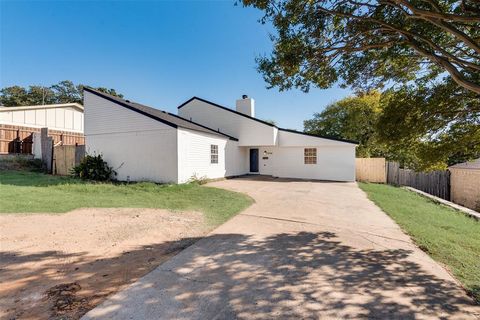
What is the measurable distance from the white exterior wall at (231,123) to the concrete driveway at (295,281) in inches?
505

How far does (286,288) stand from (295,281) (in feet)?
0.79

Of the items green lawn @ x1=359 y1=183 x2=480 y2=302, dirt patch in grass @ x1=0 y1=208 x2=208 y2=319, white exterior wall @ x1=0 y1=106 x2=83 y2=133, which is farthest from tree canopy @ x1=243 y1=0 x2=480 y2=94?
white exterior wall @ x1=0 y1=106 x2=83 y2=133

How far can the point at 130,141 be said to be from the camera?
512 inches

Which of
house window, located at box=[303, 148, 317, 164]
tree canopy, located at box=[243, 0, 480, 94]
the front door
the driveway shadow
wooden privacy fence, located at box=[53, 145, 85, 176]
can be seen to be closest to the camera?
the driveway shadow

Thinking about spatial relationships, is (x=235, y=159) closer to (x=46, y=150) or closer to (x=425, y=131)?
(x=46, y=150)

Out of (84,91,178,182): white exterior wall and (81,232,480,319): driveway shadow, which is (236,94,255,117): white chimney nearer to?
(84,91,178,182): white exterior wall

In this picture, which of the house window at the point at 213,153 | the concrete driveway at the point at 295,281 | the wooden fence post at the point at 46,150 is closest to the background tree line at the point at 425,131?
the concrete driveway at the point at 295,281

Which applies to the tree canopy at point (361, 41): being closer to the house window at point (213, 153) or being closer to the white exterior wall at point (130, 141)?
the white exterior wall at point (130, 141)

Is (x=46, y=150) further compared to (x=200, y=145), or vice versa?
(x=46, y=150)

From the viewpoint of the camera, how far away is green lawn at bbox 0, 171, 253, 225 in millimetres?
6879

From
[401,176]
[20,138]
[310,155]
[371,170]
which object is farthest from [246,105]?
[20,138]

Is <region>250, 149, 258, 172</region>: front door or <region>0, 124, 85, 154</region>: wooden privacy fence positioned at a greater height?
<region>0, 124, 85, 154</region>: wooden privacy fence

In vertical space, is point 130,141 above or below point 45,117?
below

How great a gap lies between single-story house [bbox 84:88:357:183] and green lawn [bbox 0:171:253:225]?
88.2 inches
